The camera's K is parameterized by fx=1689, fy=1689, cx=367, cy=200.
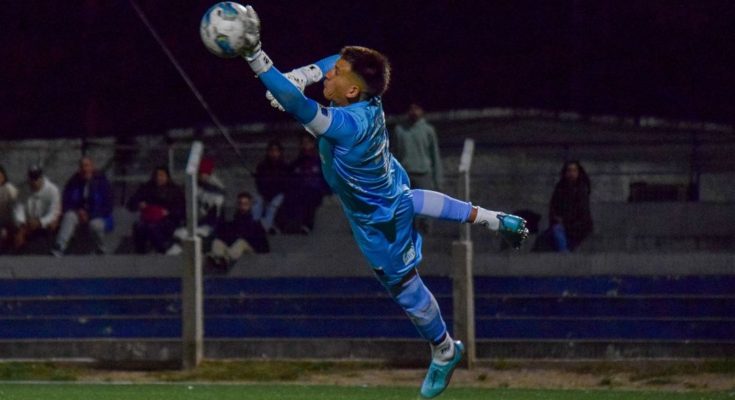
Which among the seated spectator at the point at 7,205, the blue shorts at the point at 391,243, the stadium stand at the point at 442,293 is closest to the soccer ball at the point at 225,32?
the blue shorts at the point at 391,243

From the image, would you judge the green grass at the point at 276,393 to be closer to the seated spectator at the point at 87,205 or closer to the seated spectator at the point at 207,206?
the seated spectator at the point at 207,206

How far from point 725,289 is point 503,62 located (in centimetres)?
488

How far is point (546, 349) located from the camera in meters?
15.9

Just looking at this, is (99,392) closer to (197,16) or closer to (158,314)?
(158,314)

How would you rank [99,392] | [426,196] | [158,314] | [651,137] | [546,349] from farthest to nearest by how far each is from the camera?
[651,137] → [158,314] → [546,349] → [99,392] → [426,196]

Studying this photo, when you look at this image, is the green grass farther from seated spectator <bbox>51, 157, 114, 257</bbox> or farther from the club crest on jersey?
seated spectator <bbox>51, 157, 114, 257</bbox>

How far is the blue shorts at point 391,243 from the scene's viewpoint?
33.6 feet

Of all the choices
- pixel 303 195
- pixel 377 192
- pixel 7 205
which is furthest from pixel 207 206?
pixel 377 192

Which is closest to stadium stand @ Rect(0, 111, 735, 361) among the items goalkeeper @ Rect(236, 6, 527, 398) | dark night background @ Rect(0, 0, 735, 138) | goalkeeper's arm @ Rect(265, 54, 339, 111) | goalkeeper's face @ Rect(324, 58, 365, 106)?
dark night background @ Rect(0, 0, 735, 138)

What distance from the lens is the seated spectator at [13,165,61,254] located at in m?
17.4

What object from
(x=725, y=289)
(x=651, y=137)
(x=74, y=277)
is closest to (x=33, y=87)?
(x=74, y=277)

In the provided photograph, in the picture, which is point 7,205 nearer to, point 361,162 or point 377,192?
point 377,192

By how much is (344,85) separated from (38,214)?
8131mm

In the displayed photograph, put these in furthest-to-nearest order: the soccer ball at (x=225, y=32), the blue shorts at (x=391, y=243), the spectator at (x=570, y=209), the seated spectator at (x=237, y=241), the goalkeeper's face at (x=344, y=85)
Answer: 1. the seated spectator at (x=237, y=241)
2. the spectator at (x=570, y=209)
3. the blue shorts at (x=391, y=243)
4. the goalkeeper's face at (x=344, y=85)
5. the soccer ball at (x=225, y=32)
